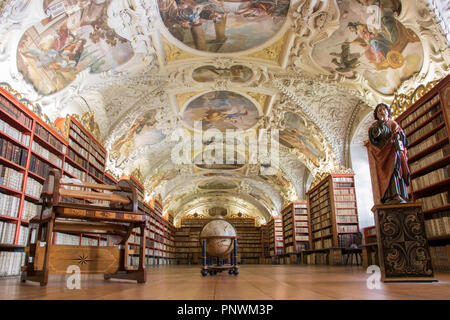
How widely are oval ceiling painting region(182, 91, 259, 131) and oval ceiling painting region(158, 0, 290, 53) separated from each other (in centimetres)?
320

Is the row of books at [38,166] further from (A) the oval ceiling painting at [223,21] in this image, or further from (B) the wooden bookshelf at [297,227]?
(B) the wooden bookshelf at [297,227]

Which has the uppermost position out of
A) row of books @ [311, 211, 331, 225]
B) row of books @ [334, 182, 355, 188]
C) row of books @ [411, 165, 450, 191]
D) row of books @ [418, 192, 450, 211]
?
row of books @ [334, 182, 355, 188]

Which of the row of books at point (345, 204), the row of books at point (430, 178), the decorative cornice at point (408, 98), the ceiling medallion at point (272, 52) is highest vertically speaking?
the ceiling medallion at point (272, 52)

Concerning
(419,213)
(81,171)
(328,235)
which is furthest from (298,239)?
(419,213)

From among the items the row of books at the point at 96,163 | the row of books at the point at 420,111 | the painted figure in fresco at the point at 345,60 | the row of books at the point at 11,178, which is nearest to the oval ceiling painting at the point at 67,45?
the row of books at the point at 11,178

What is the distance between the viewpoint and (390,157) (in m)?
4.82

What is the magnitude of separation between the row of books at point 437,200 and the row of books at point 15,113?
9.32m

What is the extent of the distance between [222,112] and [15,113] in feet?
29.4

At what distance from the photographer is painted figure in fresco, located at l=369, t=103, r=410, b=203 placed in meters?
4.70

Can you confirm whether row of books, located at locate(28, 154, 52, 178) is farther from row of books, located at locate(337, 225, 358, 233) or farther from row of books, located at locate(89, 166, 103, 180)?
row of books, located at locate(337, 225, 358, 233)

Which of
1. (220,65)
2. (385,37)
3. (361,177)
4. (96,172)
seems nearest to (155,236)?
(96,172)

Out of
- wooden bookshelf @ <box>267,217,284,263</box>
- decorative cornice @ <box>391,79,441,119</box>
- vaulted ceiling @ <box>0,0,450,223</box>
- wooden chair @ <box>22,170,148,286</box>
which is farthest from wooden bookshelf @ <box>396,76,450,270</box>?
wooden bookshelf @ <box>267,217,284,263</box>

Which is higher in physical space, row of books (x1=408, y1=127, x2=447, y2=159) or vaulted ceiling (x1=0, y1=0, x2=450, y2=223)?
vaulted ceiling (x1=0, y1=0, x2=450, y2=223)

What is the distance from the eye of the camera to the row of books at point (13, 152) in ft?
21.0
